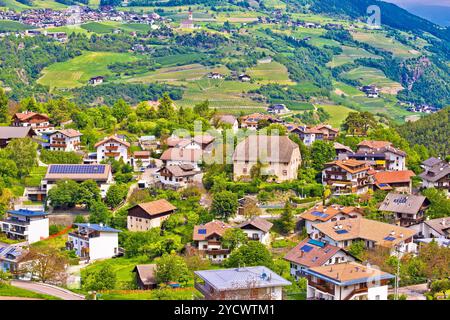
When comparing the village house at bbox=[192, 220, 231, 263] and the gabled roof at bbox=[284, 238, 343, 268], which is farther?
the village house at bbox=[192, 220, 231, 263]

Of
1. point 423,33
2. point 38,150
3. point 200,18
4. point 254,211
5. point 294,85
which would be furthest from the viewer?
point 423,33

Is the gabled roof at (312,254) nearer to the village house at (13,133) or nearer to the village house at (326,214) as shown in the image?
the village house at (326,214)

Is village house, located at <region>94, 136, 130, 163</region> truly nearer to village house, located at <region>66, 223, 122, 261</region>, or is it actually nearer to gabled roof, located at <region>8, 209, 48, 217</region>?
gabled roof, located at <region>8, 209, 48, 217</region>

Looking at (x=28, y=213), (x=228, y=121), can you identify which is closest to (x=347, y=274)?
(x=28, y=213)

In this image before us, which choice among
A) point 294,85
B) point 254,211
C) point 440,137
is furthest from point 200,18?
point 254,211

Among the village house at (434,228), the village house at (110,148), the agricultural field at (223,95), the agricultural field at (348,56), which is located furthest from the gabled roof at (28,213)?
→ the agricultural field at (348,56)

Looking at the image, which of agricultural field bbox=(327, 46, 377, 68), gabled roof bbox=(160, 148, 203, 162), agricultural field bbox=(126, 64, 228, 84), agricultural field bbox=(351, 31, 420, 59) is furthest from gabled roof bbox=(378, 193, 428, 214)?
agricultural field bbox=(351, 31, 420, 59)

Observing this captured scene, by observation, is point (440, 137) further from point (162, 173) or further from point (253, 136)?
point (162, 173)
